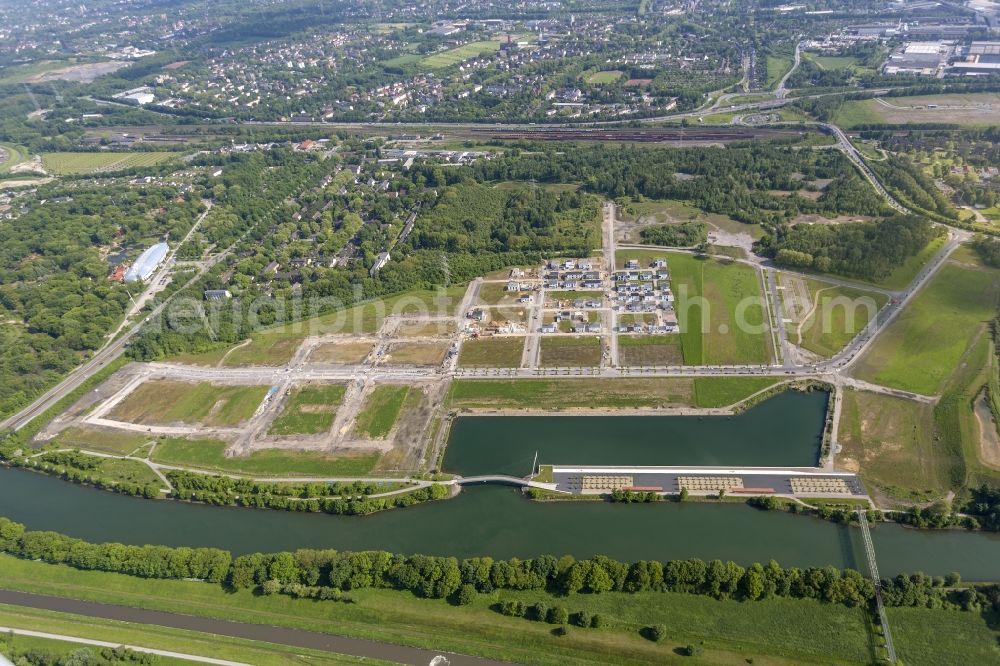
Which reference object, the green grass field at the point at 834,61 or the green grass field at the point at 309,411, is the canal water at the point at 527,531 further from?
the green grass field at the point at 834,61

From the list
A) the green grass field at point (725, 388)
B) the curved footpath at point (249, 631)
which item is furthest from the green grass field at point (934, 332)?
the curved footpath at point (249, 631)

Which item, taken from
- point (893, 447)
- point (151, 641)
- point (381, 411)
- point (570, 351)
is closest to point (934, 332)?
point (893, 447)

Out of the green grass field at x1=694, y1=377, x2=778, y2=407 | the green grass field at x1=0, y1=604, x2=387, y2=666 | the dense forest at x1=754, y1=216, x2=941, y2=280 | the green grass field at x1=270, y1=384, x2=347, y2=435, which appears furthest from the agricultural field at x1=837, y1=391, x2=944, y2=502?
the green grass field at x1=270, y1=384, x2=347, y2=435

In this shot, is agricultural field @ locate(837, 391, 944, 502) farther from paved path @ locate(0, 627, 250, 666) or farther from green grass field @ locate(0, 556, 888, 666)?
paved path @ locate(0, 627, 250, 666)

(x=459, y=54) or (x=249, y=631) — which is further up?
(x=459, y=54)

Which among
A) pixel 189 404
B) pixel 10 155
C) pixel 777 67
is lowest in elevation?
pixel 189 404

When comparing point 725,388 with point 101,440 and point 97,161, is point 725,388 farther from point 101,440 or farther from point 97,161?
point 97,161
